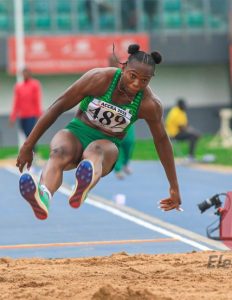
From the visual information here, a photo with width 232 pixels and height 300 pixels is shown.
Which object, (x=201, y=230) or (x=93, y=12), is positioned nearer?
(x=201, y=230)

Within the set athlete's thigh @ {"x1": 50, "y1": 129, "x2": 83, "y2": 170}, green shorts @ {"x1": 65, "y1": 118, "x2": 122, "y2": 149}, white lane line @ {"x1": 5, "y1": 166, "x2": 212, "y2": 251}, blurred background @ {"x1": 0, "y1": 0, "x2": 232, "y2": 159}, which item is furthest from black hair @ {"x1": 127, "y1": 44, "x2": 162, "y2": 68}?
blurred background @ {"x1": 0, "y1": 0, "x2": 232, "y2": 159}

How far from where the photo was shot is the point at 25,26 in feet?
107

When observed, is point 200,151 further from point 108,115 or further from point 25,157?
point 25,157

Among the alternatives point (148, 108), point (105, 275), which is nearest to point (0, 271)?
point (105, 275)

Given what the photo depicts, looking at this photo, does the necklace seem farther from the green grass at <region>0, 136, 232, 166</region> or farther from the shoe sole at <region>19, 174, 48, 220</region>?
the green grass at <region>0, 136, 232, 166</region>

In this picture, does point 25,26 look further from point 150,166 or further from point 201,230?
point 201,230

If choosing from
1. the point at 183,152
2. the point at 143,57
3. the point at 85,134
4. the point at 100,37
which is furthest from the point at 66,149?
the point at 100,37

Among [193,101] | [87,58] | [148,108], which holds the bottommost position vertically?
[193,101]

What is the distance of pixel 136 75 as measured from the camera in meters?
8.09

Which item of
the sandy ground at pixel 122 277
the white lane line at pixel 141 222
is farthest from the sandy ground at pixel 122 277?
the white lane line at pixel 141 222

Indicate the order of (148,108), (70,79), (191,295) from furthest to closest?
(70,79) < (148,108) < (191,295)

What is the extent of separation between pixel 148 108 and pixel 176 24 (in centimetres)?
2589

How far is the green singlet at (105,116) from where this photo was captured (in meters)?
8.36

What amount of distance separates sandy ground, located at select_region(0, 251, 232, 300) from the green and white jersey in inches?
54.0
